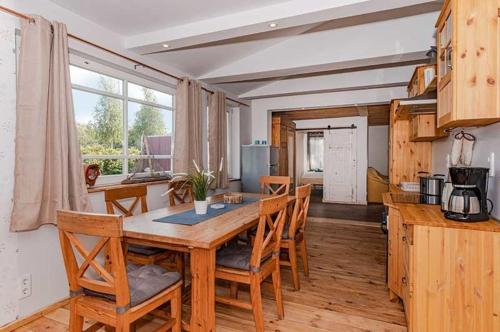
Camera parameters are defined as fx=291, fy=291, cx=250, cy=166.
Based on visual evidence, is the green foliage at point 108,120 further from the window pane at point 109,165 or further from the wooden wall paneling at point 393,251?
the wooden wall paneling at point 393,251

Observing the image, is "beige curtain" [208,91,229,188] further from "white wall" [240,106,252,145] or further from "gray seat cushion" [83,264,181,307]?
"gray seat cushion" [83,264,181,307]

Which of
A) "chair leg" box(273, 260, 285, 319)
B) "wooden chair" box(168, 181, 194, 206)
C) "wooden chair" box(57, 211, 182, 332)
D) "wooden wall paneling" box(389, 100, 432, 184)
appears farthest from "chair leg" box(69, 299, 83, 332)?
"wooden wall paneling" box(389, 100, 432, 184)

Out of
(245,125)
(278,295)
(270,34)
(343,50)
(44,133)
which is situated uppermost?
(270,34)

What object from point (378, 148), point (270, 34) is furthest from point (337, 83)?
point (378, 148)

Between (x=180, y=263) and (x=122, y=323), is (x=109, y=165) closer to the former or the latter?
(x=180, y=263)

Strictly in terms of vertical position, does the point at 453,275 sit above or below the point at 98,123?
below

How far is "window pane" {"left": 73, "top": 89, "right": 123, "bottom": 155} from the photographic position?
279cm

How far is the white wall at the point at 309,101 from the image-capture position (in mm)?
4870

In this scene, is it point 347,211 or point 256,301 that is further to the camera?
point 347,211

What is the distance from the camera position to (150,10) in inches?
104

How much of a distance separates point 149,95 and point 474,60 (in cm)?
322

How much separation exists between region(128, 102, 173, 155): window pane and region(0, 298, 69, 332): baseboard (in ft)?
Result: 5.26

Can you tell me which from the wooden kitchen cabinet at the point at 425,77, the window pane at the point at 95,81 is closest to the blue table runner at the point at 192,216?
the window pane at the point at 95,81

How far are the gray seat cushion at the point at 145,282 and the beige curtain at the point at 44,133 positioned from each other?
90cm
